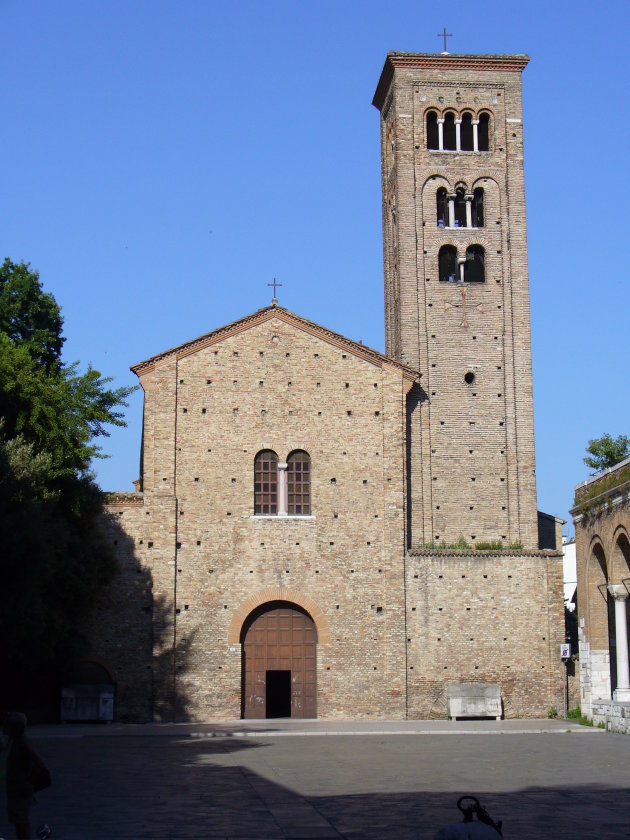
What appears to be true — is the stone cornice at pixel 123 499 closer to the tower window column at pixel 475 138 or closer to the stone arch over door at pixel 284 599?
the stone arch over door at pixel 284 599

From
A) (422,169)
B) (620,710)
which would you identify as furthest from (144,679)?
(422,169)

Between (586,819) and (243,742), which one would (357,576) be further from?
(586,819)

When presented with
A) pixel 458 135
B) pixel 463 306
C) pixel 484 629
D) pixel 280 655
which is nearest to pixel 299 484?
pixel 280 655

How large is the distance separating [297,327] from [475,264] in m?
5.87

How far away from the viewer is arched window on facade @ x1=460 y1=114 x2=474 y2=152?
33.9m

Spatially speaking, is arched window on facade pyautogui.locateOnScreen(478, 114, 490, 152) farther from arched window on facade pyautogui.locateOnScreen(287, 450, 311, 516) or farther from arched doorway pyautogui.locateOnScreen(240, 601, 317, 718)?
arched doorway pyautogui.locateOnScreen(240, 601, 317, 718)

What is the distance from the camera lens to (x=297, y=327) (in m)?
30.9

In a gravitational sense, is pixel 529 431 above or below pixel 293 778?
above

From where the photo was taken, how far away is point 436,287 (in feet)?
107

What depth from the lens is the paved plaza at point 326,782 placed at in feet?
38.4

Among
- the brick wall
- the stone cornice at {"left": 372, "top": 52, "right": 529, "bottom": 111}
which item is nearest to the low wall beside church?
the brick wall

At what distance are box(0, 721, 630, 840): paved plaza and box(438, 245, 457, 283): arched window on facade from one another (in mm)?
13117

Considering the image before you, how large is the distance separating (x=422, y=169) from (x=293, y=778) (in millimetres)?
21005

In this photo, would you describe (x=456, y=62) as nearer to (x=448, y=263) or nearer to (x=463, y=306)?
(x=448, y=263)
